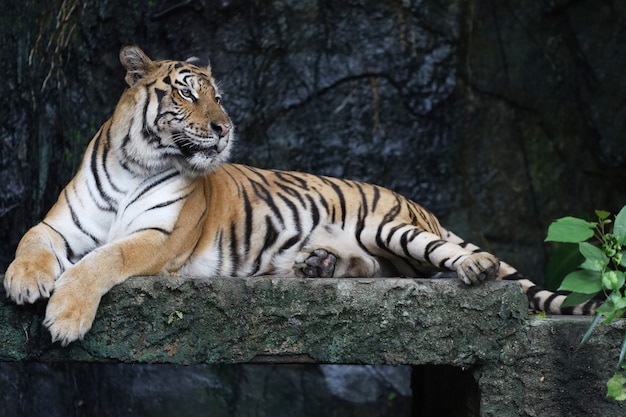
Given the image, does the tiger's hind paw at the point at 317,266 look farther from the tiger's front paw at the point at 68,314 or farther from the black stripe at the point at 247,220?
the tiger's front paw at the point at 68,314

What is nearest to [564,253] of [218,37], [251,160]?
[251,160]

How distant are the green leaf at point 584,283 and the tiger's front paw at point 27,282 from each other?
207 cm

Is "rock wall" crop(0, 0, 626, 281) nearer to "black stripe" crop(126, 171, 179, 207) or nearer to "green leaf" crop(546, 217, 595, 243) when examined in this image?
"black stripe" crop(126, 171, 179, 207)

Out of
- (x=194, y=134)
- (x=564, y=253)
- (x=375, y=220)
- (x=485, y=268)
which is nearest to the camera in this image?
(x=485, y=268)

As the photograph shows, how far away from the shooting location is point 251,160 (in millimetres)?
6461

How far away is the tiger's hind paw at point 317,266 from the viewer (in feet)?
14.0

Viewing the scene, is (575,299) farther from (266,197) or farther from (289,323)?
(266,197)

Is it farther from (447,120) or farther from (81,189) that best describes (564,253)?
(81,189)

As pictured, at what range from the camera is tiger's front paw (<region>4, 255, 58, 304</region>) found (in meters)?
3.49

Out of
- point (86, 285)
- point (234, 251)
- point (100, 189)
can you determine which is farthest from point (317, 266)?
point (86, 285)

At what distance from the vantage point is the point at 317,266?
427 cm

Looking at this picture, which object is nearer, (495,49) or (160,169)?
(160,169)

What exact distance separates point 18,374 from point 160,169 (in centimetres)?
277

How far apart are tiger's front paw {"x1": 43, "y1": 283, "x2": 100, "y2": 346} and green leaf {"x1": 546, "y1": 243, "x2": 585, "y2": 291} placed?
3677 mm
